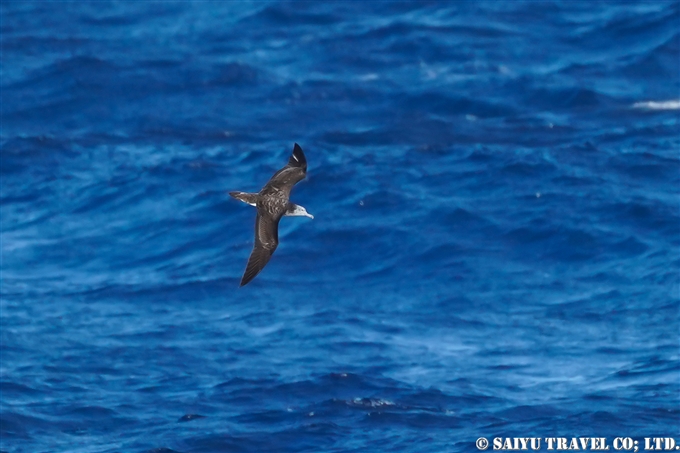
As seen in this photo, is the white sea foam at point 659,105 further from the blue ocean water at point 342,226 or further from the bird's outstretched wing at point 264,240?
the bird's outstretched wing at point 264,240

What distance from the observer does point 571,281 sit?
19.3 m

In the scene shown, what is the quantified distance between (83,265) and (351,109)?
269 inches

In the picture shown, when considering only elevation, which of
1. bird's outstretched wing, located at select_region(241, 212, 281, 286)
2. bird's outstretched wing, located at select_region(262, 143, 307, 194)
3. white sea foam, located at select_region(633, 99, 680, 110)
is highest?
white sea foam, located at select_region(633, 99, 680, 110)

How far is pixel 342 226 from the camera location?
2125 cm

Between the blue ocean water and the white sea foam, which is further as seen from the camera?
the white sea foam

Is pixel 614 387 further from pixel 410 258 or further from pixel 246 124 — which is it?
pixel 246 124

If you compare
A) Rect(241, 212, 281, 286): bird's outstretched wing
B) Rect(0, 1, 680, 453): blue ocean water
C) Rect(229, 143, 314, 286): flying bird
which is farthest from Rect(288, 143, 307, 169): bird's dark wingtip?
Rect(0, 1, 680, 453): blue ocean water

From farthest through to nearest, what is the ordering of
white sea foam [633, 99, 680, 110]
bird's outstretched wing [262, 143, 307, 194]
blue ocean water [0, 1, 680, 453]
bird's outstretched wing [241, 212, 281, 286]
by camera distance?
white sea foam [633, 99, 680, 110] < blue ocean water [0, 1, 680, 453] < bird's outstretched wing [262, 143, 307, 194] < bird's outstretched wing [241, 212, 281, 286]

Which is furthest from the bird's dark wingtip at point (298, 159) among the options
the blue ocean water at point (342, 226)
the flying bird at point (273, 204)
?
the blue ocean water at point (342, 226)

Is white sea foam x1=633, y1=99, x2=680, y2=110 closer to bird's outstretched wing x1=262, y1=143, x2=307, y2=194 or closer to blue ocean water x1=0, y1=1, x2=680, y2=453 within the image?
blue ocean water x1=0, y1=1, x2=680, y2=453

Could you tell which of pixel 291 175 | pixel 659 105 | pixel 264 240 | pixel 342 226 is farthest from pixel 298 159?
pixel 659 105

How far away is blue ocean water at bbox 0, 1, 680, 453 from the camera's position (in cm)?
1672

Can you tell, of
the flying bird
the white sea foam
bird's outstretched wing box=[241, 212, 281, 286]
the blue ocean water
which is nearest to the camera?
bird's outstretched wing box=[241, 212, 281, 286]

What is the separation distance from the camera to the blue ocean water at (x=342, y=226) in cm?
1672
